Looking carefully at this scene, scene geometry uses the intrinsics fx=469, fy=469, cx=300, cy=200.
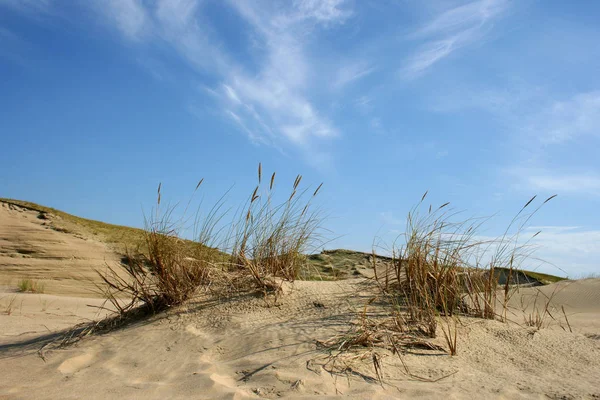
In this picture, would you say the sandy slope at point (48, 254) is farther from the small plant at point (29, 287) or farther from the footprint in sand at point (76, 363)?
the footprint in sand at point (76, 363)

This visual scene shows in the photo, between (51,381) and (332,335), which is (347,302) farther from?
(51,381)

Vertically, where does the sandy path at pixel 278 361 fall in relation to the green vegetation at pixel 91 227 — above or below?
below

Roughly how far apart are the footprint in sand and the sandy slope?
20.2 feet

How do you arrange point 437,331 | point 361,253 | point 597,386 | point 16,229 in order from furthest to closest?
point 16,229 → point 361,253 → point 437,331 → point 597,386

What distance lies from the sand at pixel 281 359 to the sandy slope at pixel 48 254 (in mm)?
5772

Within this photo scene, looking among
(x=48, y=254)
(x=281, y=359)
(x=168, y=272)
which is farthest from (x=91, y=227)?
(x=281, y=359)

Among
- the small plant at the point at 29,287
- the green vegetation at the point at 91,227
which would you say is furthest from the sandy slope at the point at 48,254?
the small plant at the point at 29,287

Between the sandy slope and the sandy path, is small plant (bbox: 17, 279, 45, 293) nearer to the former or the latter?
the sandy slope

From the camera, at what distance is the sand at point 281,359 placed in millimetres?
2572

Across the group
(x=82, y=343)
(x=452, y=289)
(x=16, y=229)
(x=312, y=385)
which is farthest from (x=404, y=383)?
(x=16, y=229)

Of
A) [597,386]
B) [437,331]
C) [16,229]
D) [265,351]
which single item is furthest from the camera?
[16,229]

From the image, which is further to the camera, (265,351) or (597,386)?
(265,351)

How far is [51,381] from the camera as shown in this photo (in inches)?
121

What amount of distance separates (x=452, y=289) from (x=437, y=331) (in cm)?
53
